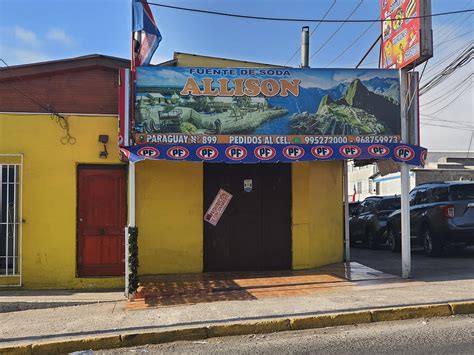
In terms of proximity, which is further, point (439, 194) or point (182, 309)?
point (439, 194)

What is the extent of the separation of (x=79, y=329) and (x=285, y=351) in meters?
2.77

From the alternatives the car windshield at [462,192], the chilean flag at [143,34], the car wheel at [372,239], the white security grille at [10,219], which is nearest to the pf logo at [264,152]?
the chilean flag at [143,34]

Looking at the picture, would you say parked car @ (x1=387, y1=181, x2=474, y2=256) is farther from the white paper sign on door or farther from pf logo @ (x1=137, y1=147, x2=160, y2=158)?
pf logo @ (x1=137, y1=147, x2=160, y2=158)

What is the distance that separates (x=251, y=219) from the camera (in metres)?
11.1

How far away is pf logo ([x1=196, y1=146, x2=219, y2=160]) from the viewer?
348 inches

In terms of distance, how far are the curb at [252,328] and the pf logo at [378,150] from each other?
2925mm

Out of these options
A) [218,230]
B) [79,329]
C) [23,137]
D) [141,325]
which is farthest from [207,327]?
[23,137]

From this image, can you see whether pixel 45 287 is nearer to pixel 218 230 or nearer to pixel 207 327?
pixel 218 230

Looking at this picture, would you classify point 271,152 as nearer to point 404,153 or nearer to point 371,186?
point 404,153

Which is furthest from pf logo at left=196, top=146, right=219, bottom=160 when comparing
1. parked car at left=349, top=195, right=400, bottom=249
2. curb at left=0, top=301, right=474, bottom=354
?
parked car at left=349, top=195, right=400, bottom=249

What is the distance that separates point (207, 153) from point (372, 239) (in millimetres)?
10121

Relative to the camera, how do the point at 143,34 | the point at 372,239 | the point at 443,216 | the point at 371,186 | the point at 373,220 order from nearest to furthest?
the point at 143,34 < the point at 443,216 < the point at 372,239 < the point at 373,220 < the point at 371,186

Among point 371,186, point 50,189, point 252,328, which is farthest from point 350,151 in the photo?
point 371,186

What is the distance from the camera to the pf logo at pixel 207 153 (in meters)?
8.83
